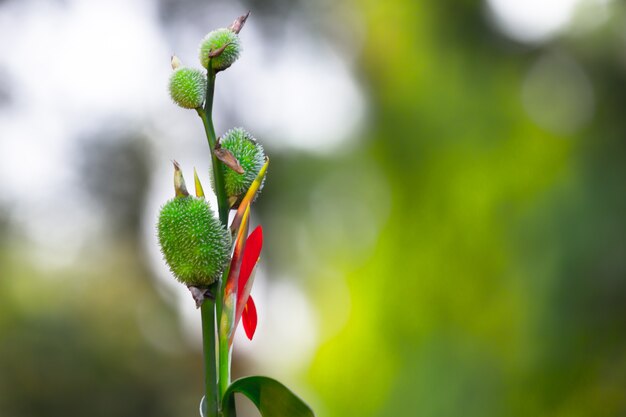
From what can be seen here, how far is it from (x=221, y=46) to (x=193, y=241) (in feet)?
0.64

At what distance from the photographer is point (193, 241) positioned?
73 cm

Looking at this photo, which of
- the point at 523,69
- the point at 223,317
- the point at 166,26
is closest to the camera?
the point at 223,317

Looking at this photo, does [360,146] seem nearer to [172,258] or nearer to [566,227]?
[566,227]

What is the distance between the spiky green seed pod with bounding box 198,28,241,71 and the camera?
2.56ft

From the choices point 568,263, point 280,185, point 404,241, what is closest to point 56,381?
point 280,185

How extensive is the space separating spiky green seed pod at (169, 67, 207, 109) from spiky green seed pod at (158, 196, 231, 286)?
0.09 metres

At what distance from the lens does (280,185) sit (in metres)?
6.22

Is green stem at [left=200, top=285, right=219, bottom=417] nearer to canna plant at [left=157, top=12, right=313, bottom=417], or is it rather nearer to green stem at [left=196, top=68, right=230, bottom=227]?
canna plant at [left=157, top=12, right=313, bottom=417]

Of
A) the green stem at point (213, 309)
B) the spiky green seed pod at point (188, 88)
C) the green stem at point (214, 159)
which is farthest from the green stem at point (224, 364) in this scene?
the spiky green seed pod at point (188, 88)

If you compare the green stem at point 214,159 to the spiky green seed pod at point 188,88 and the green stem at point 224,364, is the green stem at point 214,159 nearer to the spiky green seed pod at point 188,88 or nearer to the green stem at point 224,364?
the spiky green seed pod at point 188,88

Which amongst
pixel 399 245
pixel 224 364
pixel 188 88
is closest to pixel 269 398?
pixel 224 364

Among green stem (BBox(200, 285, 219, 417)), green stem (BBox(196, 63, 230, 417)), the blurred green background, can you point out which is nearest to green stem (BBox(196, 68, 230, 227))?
green stem (BBox(196, 63, 230, 417))

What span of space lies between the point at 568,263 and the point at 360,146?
1.56 meters

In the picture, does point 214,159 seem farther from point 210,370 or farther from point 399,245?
point 399,245
